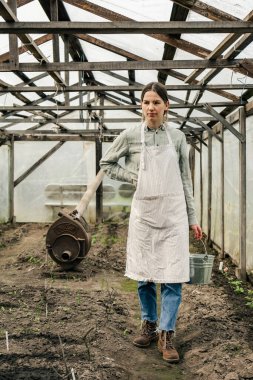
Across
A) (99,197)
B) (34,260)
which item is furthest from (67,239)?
(99,197)

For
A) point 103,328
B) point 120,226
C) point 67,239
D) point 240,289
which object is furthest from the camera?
point 120,226

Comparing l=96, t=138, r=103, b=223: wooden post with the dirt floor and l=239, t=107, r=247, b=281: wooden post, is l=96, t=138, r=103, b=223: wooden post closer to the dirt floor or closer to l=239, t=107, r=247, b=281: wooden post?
the dirt floor

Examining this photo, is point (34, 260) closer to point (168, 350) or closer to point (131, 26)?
point (168, 350)

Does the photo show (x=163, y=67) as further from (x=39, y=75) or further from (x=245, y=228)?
(x=39, y=75)

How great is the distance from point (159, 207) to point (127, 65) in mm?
1630

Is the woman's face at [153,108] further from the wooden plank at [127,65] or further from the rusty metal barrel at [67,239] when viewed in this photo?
the rusty metal barrel at [67,239]

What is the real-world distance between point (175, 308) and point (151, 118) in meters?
1.33

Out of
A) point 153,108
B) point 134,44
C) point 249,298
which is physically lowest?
point 249,298

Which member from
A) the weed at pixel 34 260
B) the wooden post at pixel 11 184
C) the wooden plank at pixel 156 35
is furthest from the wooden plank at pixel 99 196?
the wooden plank at pixel 156 35

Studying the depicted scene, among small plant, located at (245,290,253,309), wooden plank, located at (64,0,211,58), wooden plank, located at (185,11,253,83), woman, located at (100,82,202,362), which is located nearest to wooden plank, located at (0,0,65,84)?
wooden plank, located at (64,0,211,58)

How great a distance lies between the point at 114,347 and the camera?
3.73 meters

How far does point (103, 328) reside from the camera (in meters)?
4.11

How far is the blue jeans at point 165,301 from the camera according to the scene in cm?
348

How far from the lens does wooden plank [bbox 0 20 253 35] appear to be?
3.42m
